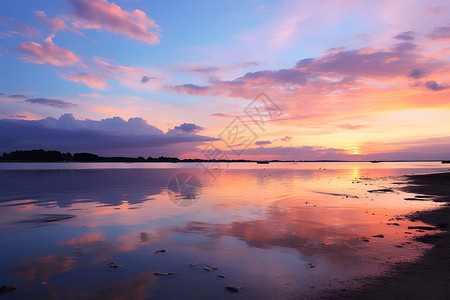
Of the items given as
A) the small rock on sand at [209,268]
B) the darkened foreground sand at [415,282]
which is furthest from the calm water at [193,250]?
the darkened foreground sand at [415,282]

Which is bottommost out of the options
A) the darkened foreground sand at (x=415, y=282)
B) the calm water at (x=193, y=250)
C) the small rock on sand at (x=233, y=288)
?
the calm water at (x=193, y=250)

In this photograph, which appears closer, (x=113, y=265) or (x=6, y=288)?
(x=6, y=288)

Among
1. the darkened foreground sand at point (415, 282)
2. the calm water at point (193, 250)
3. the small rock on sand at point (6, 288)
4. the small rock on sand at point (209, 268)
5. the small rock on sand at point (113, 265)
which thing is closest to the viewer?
the darkened foreground sand at point (415, 282)

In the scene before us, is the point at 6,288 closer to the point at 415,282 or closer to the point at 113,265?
the point at 113,265

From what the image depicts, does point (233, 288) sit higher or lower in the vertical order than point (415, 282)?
lower

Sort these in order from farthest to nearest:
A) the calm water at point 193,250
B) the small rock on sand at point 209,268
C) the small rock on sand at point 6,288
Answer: the small rock on sand at point 209,268 → the calm water at point 193,250 → the small rock on sand at point 6,288

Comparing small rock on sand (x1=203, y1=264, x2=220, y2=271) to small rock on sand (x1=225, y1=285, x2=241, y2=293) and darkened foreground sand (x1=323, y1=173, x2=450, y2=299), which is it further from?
darkened foreground sand (x1=323, y1=173, x2=450, y2=299)

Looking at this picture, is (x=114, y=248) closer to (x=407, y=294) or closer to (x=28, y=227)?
(x=28, y=227)

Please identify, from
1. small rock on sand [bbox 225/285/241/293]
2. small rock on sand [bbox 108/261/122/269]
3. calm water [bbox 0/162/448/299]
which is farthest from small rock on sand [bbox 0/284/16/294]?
small rock on sand [bbox 225/285/241/293]

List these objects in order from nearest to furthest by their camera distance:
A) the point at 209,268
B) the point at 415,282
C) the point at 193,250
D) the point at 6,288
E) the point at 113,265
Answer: the point at 6,288
the point at 415,282
the point at 209,268
the point at 113,265
the point at 193,250

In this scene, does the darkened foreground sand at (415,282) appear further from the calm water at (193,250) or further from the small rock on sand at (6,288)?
the small rock on sand at (6,288)

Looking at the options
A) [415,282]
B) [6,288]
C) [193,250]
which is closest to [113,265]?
[6,288]

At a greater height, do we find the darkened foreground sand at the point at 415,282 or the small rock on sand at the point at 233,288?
the darkened foreground sand at the point at 415,282

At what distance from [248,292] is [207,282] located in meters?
1.43
